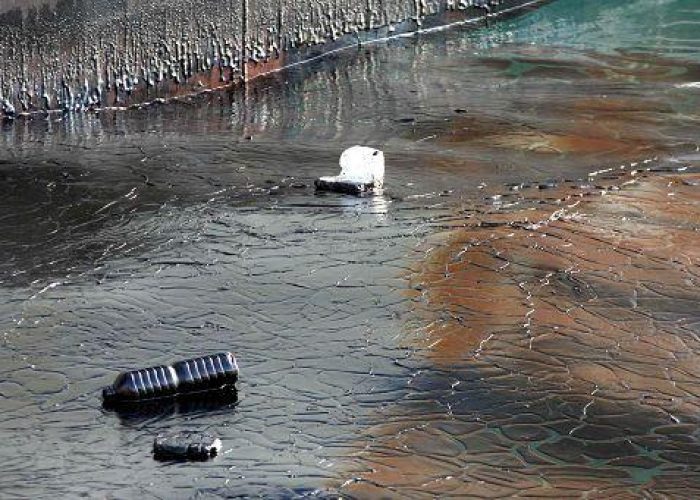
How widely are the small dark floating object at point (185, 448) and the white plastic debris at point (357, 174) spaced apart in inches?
146

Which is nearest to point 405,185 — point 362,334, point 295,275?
point 295,275

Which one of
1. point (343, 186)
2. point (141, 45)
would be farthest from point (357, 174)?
point (141, 45)

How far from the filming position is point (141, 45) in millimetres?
11828

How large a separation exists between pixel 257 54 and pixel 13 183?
3.91m

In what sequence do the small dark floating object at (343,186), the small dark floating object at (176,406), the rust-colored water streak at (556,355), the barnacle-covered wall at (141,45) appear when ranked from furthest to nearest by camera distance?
1. the barnacle-covered wall at (141,45)
2. the small dark floating object at (343,186)
3. the small dark floating object at (176,406)
4. the rust-colored water streak at (556,355)

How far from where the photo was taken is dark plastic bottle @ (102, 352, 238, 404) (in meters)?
6.25

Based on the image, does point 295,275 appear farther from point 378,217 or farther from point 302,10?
point 302,10

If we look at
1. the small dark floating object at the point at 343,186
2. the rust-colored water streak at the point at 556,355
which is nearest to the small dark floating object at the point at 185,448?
the rust-colored water streak at the point at 556,355

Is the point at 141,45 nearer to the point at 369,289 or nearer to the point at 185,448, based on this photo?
the point at 369,289

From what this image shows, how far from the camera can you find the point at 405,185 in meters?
9.58

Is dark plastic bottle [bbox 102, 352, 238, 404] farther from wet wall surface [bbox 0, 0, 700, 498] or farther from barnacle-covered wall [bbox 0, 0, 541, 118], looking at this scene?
barnacle-covered wall [bbox 0, 0, 541, 118]

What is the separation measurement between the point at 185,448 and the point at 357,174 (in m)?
3.99

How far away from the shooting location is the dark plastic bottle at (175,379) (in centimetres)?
625

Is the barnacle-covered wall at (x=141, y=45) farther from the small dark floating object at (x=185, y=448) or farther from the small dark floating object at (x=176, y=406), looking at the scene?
the small dark floating object at (x=185, y=448)
